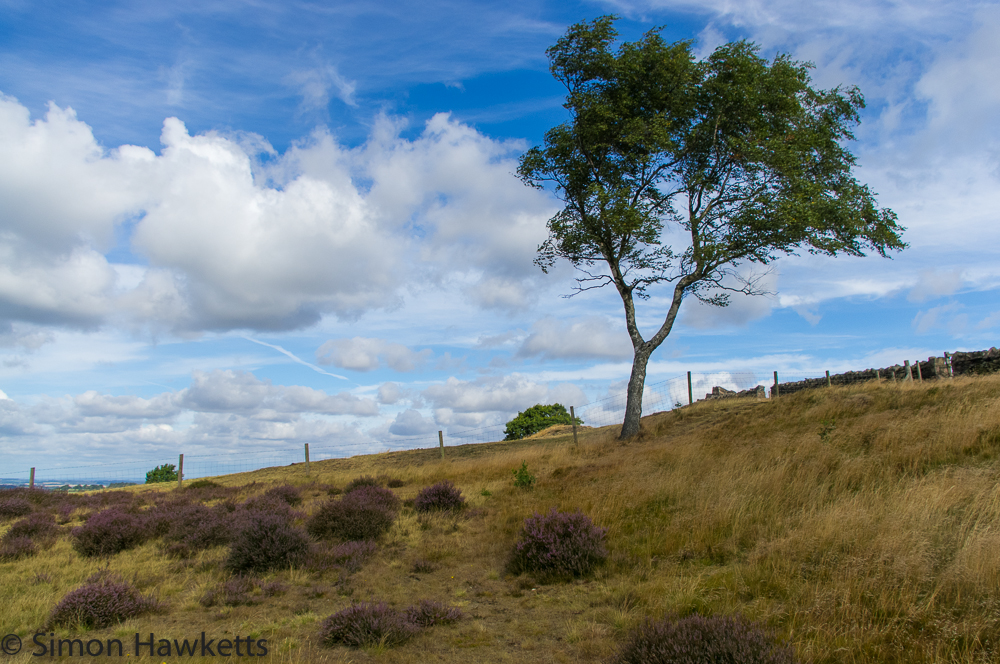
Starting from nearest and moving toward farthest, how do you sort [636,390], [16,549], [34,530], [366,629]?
[366,629], [16,549], [34,530], [636,390]

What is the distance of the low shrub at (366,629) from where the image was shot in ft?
18.8

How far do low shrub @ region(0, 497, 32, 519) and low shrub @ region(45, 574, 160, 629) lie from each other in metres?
13.5

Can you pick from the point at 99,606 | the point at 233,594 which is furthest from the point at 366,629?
the point at 99,606

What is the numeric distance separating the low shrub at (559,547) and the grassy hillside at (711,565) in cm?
26

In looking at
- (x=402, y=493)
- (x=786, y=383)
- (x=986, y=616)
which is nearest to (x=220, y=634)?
(x=986, y=616)

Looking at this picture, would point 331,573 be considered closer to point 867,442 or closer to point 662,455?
point 662,455

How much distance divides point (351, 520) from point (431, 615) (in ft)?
17.1

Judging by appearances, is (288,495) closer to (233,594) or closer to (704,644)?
(233,594)

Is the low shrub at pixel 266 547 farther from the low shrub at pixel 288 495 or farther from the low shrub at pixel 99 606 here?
the low shrub at pixel 288 495

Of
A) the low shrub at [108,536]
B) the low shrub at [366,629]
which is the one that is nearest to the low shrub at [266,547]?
the low shrub at [366,629]

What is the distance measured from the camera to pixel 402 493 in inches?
651

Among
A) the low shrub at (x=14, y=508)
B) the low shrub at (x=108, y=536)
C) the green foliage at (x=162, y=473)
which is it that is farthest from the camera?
the green foliage at (x=162, y=473)

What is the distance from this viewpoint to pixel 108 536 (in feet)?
37.1

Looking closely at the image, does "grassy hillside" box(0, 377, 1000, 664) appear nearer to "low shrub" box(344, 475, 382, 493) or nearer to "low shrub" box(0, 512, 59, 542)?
"low shrub" box(0, 512, 59, 542)
